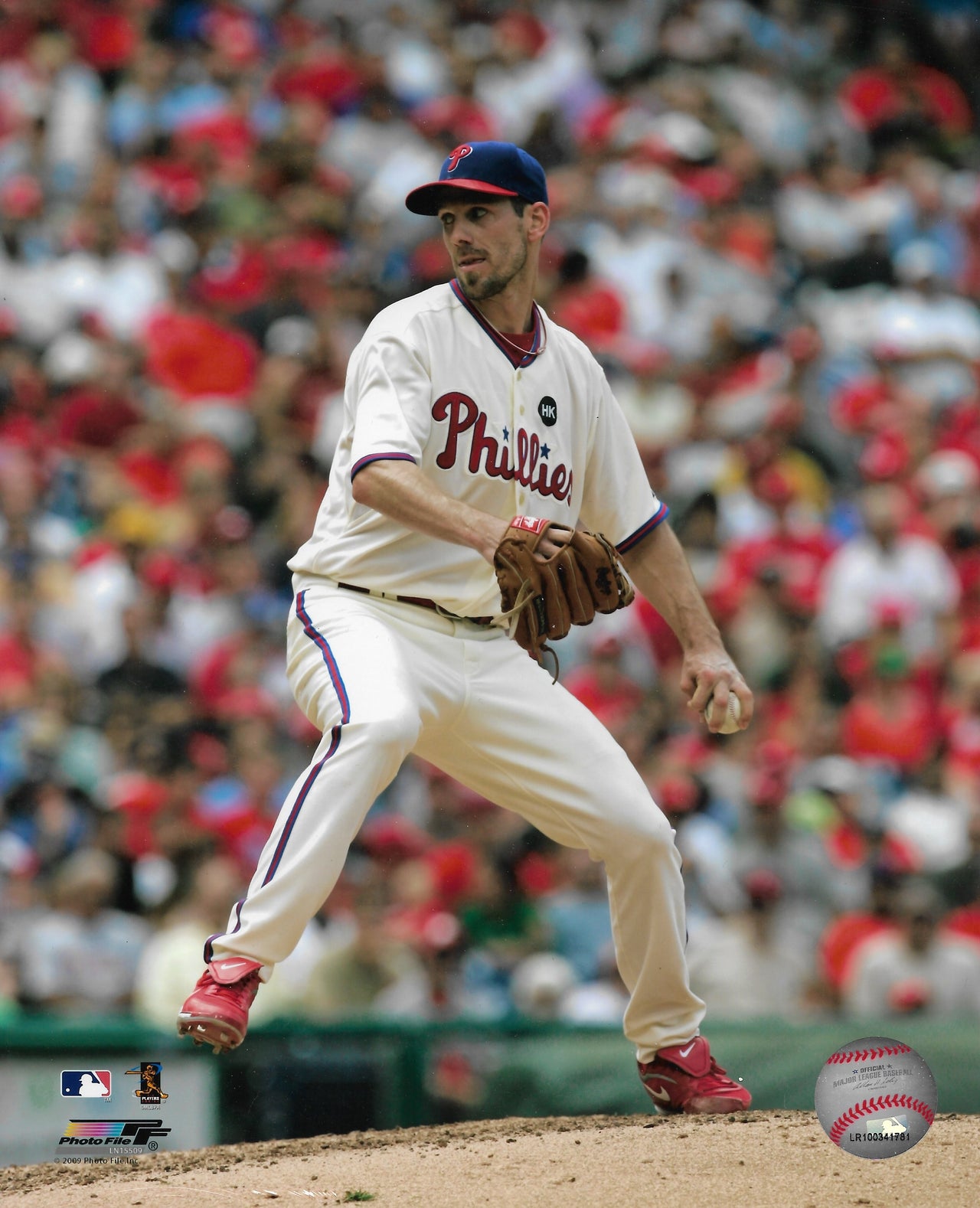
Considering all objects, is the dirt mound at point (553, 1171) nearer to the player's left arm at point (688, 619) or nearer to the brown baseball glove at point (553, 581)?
the player's left arm at point (688, 619)

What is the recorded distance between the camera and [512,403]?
3.43 m

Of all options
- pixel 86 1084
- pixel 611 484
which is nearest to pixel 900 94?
pixel 611 484

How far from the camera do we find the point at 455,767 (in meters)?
3.46

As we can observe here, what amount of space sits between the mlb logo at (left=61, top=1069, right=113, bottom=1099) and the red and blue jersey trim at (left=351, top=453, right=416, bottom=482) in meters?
2.01

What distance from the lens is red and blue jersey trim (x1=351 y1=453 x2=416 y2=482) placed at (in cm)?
310

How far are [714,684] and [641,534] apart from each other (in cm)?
44

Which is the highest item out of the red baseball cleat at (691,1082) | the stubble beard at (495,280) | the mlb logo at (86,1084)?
the stubble beard at (495,280)

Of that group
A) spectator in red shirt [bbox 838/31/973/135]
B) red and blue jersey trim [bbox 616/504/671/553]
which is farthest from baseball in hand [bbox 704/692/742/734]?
spectator in red shirt [bbox 838/31/973/135]

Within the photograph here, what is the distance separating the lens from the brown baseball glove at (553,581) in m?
3.03

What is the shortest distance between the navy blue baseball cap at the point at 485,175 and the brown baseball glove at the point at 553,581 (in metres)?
0.74

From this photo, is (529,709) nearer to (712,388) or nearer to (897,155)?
(712,388)

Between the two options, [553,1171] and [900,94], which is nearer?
[553,1171]

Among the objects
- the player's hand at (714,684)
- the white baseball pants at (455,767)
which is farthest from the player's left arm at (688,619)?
the white baseball pants at (455,767)

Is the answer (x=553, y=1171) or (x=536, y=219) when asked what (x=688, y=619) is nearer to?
(x=536, y=219)
